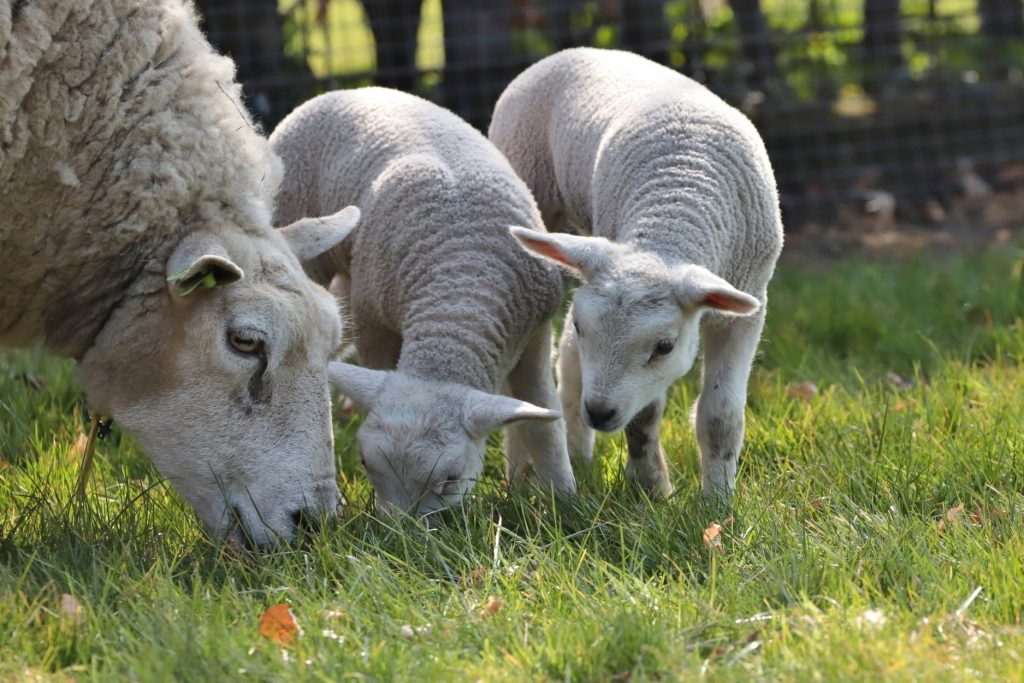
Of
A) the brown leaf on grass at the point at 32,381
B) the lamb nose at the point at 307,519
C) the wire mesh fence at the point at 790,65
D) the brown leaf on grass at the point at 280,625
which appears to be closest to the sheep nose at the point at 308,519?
the lamb nose at the point at 307,519

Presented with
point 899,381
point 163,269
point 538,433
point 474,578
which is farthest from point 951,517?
point 163,269

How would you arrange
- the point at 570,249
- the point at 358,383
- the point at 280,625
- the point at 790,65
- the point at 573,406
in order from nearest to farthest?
the point at 280,625, the point at 570,249, the point at 358,383, the point at 573,406, the point at 790,65

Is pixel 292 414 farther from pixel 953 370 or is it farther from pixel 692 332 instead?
pixel 953 370

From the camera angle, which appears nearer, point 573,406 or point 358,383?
point 358,383

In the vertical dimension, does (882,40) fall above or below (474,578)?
above

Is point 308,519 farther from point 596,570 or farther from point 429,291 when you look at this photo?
point 429,291

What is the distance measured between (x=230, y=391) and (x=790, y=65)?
20.1ft

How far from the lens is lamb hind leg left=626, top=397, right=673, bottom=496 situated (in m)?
4.20

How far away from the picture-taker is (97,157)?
Answer: 134 inches

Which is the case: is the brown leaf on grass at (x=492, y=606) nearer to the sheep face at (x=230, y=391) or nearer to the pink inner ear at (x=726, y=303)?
the sheep face at (x=230, y=391)

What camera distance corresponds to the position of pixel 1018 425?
13.5ft

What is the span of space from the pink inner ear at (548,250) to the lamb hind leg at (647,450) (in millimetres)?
551

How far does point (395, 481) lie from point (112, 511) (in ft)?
2.53

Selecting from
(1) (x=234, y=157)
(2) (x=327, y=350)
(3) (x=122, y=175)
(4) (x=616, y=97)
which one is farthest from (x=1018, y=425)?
(3) (x=122, y=175)
